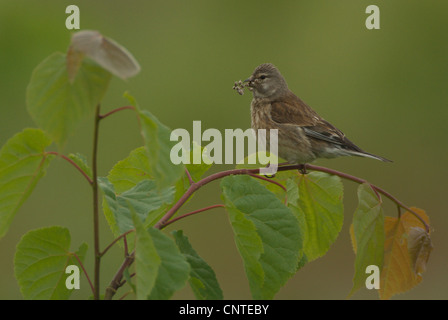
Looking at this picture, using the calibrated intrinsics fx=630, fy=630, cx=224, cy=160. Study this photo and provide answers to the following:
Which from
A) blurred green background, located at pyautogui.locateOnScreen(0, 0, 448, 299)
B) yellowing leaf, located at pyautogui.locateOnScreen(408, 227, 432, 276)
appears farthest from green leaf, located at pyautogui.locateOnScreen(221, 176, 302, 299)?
blurred green background, located at pyautogui.locateOnScreen(0, 0, 448, 299)

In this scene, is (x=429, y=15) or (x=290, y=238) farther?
(x=429, y=15)

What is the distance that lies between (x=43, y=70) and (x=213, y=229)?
6.68 metres

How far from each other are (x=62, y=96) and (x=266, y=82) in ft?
8.32

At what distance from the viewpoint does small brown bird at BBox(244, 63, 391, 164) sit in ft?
10.5

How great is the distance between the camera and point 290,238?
4.62 ft

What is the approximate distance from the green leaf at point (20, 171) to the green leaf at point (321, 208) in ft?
2.33

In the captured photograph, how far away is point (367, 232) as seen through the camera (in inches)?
58.3

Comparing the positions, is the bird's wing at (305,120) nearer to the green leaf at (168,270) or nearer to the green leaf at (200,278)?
the green leaf at (200,278)

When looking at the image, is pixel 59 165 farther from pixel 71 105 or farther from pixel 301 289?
pixel 71 105

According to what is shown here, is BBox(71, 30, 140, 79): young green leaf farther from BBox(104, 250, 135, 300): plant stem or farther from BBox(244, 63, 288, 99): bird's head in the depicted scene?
BBox(244, 63, 288, 99): bird's head

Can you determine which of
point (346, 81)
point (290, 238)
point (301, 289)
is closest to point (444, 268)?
point (301, 289)

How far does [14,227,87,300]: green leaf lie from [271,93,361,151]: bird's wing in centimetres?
207

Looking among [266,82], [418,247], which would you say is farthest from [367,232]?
[266,82]

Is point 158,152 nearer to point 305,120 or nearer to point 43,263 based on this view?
point 43,263
